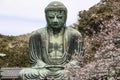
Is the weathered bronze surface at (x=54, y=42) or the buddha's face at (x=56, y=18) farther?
the buddha's face at (x=56, y=18)

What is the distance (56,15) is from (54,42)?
2.43ft

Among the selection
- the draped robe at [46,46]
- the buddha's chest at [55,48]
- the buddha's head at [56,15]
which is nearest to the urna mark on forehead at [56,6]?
the buddha's head at [56,15]

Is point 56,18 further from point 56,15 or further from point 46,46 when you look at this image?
point 46,46

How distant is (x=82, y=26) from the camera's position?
32.3 metres

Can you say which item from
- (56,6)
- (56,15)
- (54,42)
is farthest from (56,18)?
(54,42)

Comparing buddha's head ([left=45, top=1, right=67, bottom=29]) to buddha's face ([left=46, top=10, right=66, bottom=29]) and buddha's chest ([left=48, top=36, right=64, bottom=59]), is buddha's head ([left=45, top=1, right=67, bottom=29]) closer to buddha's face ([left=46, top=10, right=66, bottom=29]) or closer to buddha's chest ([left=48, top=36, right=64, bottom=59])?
buddha's face ([left=46, top=10, right=66, bottom=29])

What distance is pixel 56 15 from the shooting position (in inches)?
696

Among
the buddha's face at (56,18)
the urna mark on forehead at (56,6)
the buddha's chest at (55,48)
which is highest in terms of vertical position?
the urna mark on forehead at (56,6)

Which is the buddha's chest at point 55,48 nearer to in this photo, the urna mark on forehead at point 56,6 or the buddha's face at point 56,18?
the buddha's face at point 56,18

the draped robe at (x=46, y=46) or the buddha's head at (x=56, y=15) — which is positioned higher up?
the buddha's head at (x=56, y=15)

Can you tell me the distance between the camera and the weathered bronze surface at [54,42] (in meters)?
17.4

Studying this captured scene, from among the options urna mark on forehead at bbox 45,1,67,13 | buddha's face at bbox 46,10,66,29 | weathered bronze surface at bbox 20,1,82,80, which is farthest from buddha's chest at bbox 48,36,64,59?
urna mark on forehead at bbox 45,1,67,13

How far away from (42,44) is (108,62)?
305 centimetres

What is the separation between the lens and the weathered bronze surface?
1744cm
